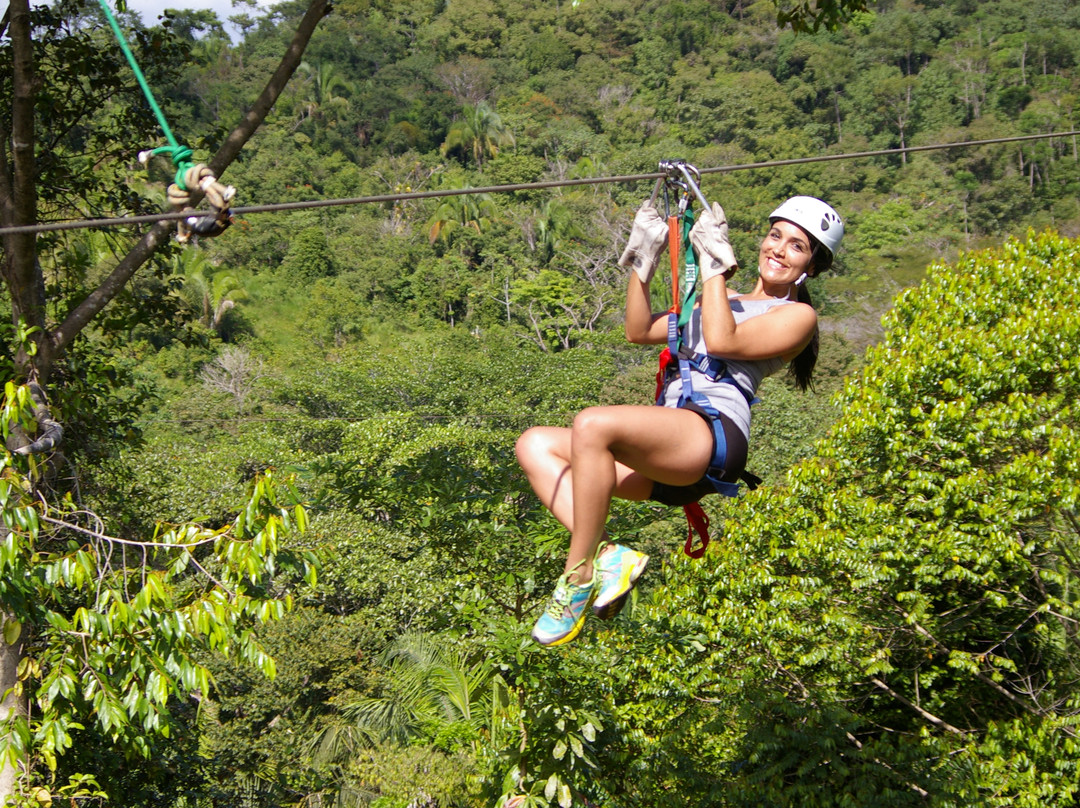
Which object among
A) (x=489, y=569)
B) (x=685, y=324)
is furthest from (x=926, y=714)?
(x=685, y=324)

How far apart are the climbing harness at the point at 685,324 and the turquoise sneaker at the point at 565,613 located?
0.37 metres

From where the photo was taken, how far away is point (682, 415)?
2459 mm

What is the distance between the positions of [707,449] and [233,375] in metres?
25.0

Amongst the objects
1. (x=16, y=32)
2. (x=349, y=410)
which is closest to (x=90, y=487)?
(x=16, y=32)

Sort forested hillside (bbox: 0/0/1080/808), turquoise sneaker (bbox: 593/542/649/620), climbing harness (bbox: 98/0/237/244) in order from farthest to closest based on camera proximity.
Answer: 1. forested hillside (bbox: 0/0/1080/808)
2. climbing harness (bbox: 98/0/237/244)
3. turquoise sneaker (bbox: 593/542/649/620)

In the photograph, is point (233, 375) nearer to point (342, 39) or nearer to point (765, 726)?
point (765, 726)

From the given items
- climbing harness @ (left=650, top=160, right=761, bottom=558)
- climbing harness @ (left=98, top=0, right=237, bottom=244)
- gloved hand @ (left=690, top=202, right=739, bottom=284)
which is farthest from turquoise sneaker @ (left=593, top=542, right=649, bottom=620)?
climbing harness @ (left=98, top=0, right=237, bottom=244)

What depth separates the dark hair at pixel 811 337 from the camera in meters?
2.78

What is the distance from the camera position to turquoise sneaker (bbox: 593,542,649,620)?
8.41 feet

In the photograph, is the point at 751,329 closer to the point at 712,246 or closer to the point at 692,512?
the point at 712,246

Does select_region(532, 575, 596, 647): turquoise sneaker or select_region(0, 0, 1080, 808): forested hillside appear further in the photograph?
select_region(0, 0, 1080, 808): forested hillside

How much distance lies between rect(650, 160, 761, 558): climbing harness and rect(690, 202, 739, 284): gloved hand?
3 cm

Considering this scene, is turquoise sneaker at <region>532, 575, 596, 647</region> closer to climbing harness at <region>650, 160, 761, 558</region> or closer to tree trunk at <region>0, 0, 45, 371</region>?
climbing harness at <region>650, 160, 761, 558</region>

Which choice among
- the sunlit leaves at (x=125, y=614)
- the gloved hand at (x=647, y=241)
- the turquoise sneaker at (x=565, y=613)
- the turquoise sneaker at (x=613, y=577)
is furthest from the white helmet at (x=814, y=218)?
the sunlit leaves at (x=125, y=614)
